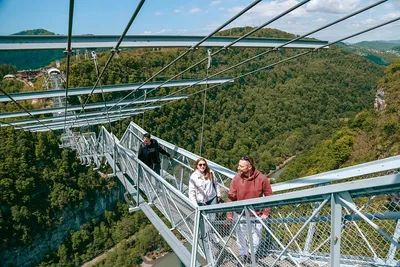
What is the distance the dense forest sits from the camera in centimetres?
2784

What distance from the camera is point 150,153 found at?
6367mm

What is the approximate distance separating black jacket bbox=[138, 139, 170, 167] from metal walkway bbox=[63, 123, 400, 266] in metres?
0.27

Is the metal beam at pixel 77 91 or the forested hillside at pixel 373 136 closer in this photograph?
the metal beam at pixel 77 91

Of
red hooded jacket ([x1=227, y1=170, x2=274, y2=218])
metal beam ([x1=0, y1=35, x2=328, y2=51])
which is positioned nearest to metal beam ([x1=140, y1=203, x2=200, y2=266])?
Answer: red hooded jacket ([x1=227, y1=170, x2=274, y2=218])

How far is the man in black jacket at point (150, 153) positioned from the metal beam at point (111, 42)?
183 centimetres

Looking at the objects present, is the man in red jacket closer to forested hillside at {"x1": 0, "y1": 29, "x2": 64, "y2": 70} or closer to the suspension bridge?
the suspension bridge

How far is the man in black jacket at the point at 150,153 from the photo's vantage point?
6.30 metres

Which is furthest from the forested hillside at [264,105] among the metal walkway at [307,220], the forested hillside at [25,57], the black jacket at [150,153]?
the metal walkway at [307,220]

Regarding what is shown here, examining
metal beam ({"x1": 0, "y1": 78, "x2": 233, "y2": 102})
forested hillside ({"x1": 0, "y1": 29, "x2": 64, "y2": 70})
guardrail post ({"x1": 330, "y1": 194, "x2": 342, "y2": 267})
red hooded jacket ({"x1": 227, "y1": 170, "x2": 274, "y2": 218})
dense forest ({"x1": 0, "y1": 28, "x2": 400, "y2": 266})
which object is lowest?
dense forest ({"x1": 0, "y1": 28, "x2": 400, "y2": 266})

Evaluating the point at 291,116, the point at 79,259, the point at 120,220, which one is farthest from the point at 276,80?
the point at 79,259

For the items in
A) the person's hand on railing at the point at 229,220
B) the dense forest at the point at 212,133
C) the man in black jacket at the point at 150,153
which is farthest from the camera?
the dense forest at the point at 212,133

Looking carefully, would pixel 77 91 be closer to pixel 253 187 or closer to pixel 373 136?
pixel 253 187

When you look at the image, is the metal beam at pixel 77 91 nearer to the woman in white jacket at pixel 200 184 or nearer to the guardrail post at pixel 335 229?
the woman in white jacket at pixel 200 184

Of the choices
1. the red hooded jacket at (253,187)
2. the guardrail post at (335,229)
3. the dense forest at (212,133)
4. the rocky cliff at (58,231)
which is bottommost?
the rocky cliff at (58,231)
